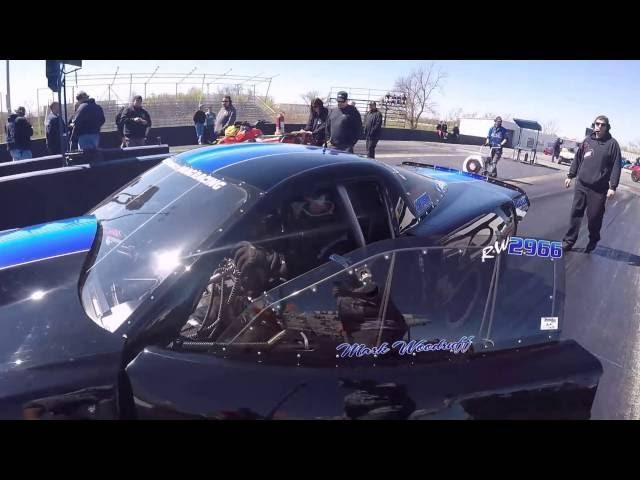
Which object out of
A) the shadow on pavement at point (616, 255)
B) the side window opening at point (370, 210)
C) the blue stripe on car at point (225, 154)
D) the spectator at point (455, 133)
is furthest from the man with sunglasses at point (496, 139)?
the spectator at point (455, 133)

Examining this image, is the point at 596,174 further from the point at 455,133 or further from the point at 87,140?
the point at 455,133

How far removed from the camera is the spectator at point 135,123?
398 inches

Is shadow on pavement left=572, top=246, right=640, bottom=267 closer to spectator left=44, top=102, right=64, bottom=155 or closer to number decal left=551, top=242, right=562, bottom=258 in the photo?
number decal left=551, top=242, right=562, bottom=258

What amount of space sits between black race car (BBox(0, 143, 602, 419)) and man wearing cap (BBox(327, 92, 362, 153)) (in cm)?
560

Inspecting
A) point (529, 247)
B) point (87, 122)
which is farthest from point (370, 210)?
point (87, 122)

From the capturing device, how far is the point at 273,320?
1.78 meters

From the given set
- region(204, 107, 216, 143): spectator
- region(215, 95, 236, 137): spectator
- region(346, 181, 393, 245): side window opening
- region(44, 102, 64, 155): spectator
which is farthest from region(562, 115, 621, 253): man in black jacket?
region(204, 107, 216, 143): spectator

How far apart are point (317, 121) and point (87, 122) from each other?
414 cm

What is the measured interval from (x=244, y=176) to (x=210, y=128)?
48.4 ft

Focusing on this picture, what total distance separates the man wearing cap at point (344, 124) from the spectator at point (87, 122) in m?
4.14
